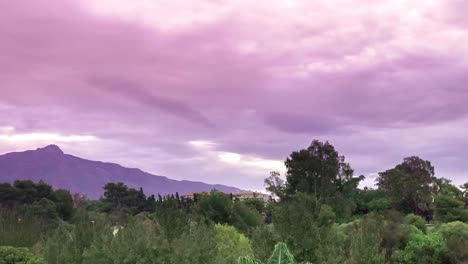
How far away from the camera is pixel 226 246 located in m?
28.6

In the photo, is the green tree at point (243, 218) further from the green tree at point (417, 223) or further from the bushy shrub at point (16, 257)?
the bushy shrub at point (16, 257)

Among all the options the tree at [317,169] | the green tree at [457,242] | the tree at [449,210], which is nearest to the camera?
the green tree at [457,242]

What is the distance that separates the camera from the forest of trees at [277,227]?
61.1ft

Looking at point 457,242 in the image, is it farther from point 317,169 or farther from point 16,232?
point 317,169

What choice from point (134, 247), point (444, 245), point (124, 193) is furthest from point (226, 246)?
point (124, 193)

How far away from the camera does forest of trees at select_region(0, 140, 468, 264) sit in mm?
18609

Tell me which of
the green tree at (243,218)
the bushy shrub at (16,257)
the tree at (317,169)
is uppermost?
the tree at (317,169)

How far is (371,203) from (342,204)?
817 centimetres

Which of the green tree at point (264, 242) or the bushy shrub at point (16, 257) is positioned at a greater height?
the green tree at point (264, 242)

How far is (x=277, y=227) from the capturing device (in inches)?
1019

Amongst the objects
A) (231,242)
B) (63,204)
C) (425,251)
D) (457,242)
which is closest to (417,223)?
(425,251)

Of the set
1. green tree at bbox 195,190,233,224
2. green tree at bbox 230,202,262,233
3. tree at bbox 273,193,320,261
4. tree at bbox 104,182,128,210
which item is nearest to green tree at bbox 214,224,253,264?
tree at bbox 273,193,320,261

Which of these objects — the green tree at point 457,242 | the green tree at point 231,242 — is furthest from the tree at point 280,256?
the green tree at point 457,242

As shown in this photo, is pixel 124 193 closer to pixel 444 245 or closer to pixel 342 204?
pixel 342 204
